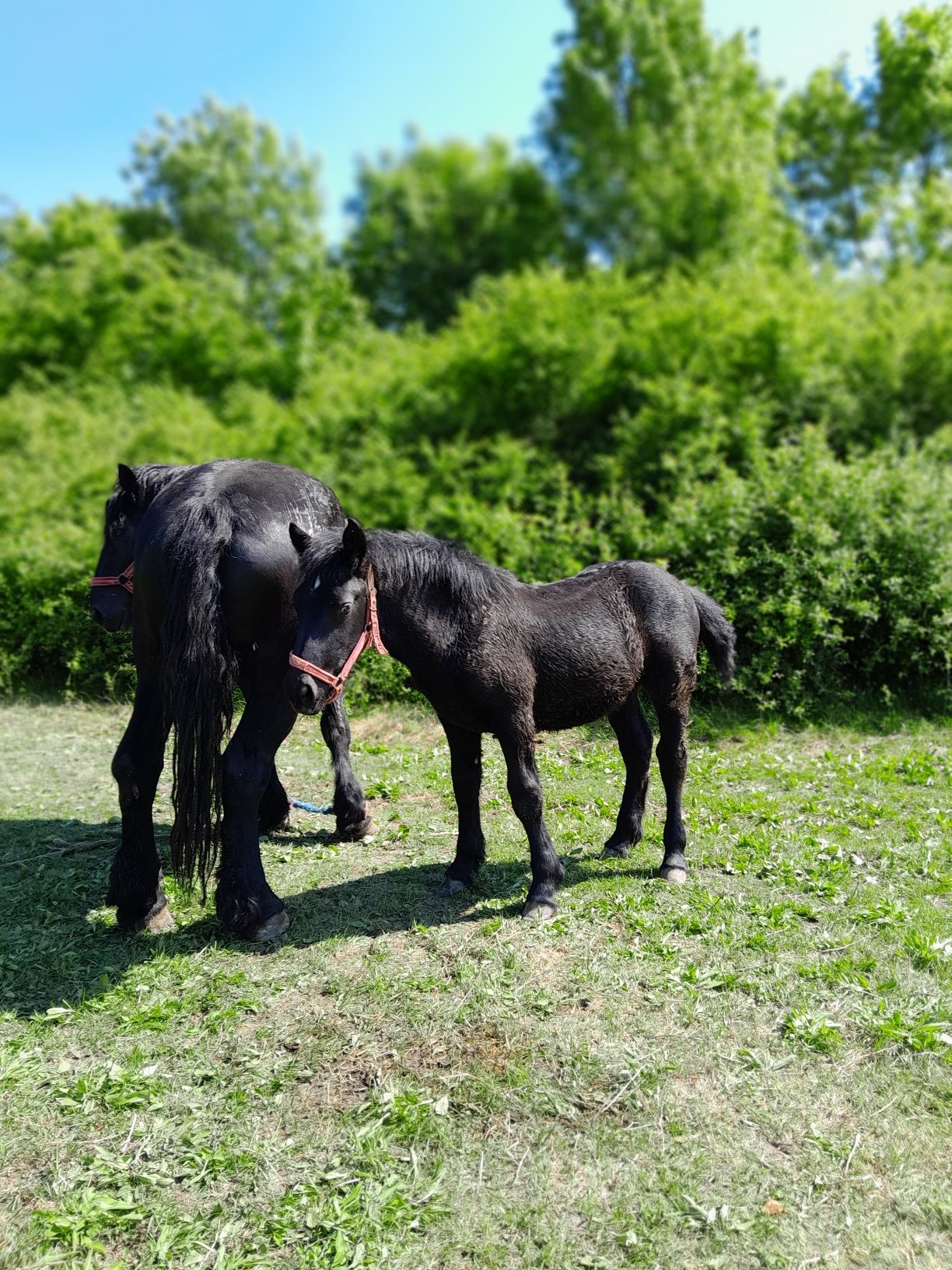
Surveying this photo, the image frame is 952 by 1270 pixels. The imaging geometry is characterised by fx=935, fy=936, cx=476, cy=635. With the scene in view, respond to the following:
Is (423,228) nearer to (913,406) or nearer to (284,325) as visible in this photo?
(284,325)

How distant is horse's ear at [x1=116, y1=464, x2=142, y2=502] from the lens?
5.47 m

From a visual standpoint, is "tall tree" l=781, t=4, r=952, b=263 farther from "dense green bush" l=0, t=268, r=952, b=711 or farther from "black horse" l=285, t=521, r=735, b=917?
"black horse" l=285, t=521, r=735, b=917

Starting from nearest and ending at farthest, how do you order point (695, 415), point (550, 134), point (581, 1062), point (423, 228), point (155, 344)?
point (581, 1062), point (695, 415), point (155, 344), point (550, 134), point (423, 228)

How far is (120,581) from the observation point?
5688 millimetres

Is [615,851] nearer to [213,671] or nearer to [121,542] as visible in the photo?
[213,671]

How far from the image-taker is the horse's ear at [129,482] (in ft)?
18.0

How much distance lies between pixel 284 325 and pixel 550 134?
1233 centimetres

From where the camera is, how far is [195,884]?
559cm

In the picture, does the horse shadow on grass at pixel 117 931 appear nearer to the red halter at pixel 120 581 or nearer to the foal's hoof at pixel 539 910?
the foal's hoof at pixel 539 910

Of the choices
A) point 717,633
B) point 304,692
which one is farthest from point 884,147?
point 304,692

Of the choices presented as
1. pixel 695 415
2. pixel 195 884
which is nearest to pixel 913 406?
pixel 695 415

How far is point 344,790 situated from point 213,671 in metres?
1.88

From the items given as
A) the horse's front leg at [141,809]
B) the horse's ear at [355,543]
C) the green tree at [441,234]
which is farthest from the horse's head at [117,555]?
the green tree at [441,234]

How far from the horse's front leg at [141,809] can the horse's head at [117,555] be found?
2.80 feet
